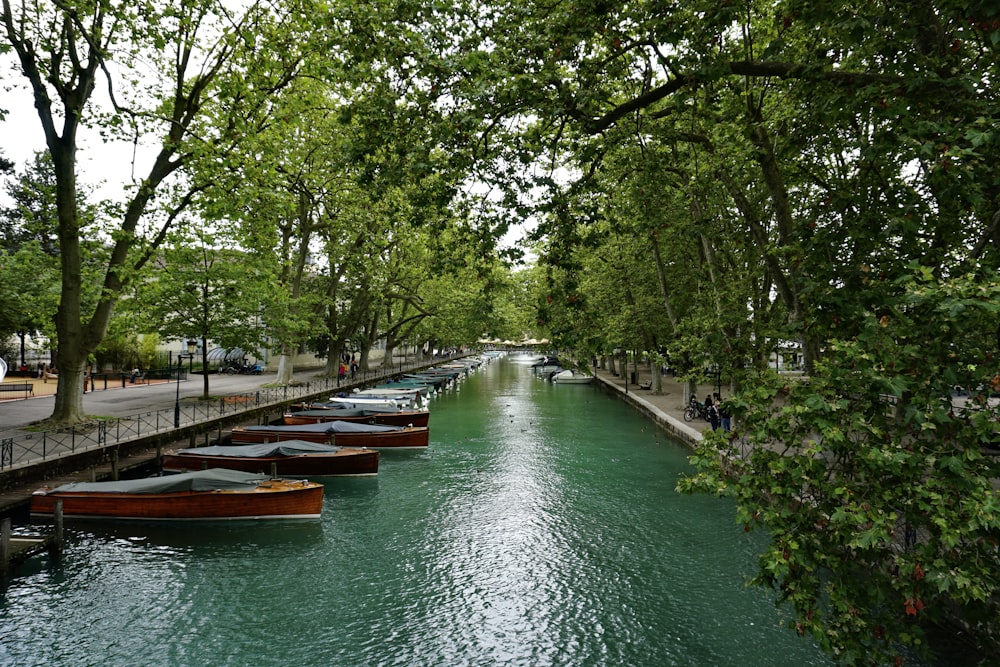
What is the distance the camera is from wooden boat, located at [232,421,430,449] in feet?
72.8

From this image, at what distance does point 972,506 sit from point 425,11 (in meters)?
8.15

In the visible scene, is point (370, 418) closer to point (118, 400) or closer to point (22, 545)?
point (118, 400)

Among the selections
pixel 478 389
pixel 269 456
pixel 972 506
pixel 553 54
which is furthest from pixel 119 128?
pixel 478 389

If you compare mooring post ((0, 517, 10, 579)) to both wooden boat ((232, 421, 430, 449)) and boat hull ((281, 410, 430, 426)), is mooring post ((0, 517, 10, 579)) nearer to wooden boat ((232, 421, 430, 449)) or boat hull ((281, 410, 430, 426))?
wooden boat ((232, 421, 430, 449))

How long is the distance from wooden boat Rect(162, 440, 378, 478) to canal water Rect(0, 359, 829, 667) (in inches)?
48.0

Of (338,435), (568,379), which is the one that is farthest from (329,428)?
(568,379)

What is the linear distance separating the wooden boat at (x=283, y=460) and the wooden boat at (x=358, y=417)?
22.4 feet

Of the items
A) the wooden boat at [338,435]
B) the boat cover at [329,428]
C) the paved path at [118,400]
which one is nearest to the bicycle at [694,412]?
the wooden boat at [338,435]

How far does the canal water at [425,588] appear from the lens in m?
8.81

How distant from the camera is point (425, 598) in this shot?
415 inches

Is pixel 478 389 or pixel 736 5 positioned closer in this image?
pixel 736 5

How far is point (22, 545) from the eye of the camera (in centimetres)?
1160

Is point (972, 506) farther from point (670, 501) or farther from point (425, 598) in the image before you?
point (670, 501)

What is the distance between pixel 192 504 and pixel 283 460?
14.4 ft
